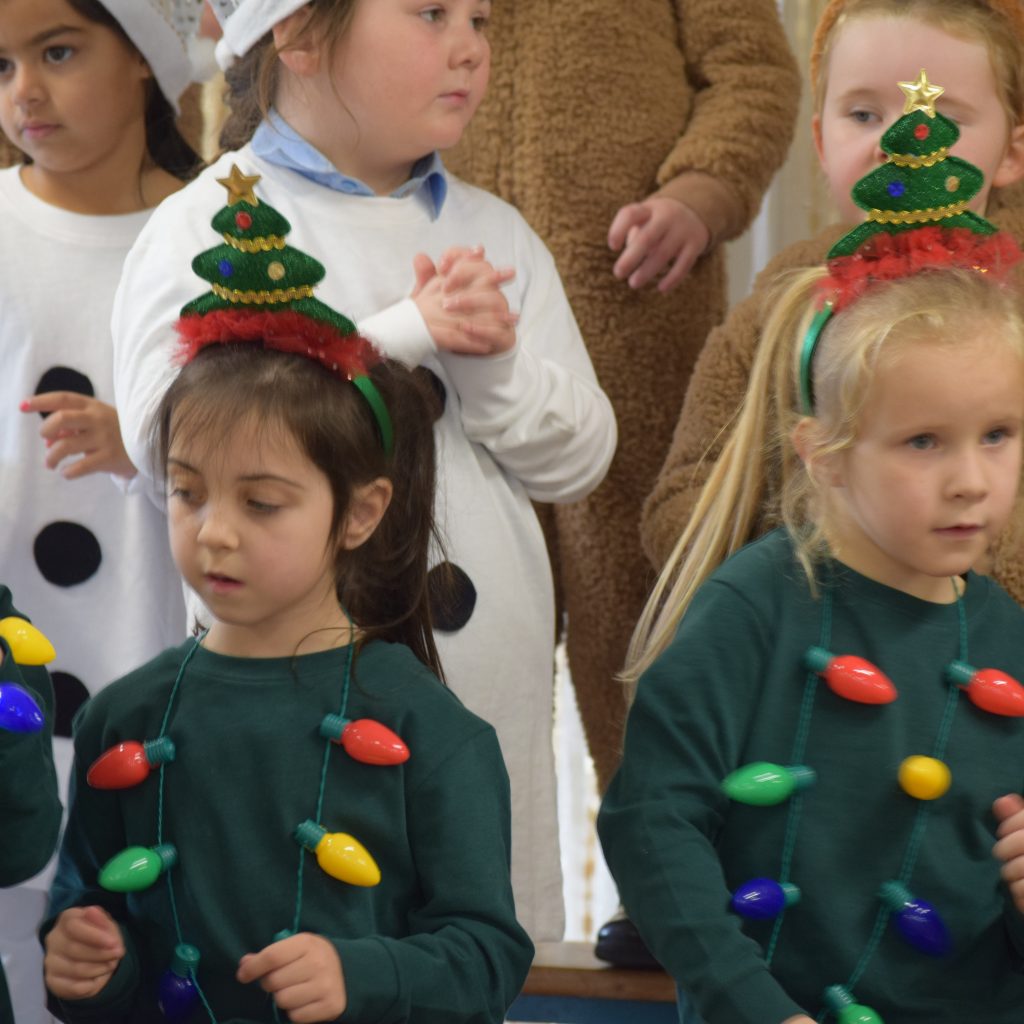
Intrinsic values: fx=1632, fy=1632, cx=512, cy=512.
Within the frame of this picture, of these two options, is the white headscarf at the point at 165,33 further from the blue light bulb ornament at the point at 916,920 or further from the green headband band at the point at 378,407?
the blue light bulb ornament at the point at 916,920

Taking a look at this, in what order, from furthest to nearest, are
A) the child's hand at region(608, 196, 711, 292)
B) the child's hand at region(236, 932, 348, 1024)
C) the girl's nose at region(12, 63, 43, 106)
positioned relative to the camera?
the child's hand at region(608, 196, 711, 292), the girl's nose at region(12, 63, 43, 106), the child's hand at region(236, 932, 348, 1024)

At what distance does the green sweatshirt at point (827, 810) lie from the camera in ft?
4.53

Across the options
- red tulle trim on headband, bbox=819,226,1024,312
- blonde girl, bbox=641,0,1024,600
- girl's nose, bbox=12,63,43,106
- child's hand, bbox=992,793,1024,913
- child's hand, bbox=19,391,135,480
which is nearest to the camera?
child's hand, bbox=992,793,1024,913

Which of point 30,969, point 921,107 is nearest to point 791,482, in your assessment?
point 921,107

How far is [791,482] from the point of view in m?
1.56

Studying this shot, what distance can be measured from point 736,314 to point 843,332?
52 cm

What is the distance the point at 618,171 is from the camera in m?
2.22

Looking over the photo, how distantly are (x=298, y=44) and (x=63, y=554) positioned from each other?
27.6 inches

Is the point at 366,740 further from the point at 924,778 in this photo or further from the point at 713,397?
Answer: the point at 713,397

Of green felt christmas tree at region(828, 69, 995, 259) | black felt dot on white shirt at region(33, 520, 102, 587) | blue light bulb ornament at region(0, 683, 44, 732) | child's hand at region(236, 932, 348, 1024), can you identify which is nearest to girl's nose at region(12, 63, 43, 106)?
black felt dot on white shirt at region(33, 520, 102, 587)

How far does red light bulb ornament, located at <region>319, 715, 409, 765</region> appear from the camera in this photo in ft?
4.37

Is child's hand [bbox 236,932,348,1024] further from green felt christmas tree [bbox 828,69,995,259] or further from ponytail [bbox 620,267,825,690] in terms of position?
green felt christmas tree [bbox 828,69,995,259]

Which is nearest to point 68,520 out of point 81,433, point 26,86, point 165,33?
point 81,433

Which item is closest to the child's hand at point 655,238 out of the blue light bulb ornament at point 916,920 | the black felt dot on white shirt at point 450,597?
the black felt dot on white shirt at point 450,597
